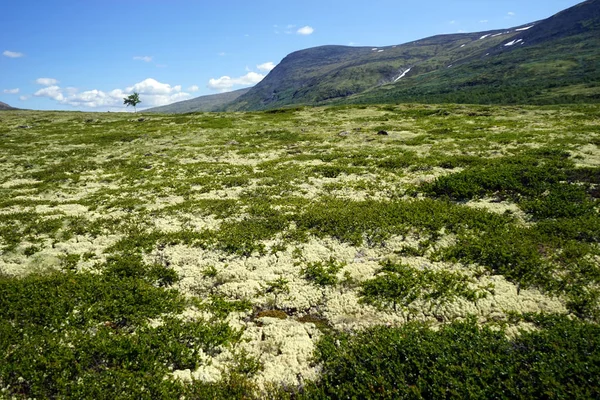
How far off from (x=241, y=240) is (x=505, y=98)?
712ft

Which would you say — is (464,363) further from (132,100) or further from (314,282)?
(132,100)

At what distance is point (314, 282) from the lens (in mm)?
12664

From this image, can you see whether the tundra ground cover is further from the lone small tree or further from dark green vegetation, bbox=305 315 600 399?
the lone small tree

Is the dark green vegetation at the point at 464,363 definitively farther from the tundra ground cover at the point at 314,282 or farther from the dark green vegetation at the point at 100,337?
the dark green vegetation at the point at 100,337

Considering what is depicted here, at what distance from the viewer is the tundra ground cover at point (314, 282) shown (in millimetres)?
8312

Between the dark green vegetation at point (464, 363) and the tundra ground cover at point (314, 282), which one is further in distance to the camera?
the tundra ground cover at point (314, 282)

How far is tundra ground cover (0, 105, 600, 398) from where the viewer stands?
831cm

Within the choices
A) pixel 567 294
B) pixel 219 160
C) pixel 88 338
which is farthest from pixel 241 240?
pixel 219 160

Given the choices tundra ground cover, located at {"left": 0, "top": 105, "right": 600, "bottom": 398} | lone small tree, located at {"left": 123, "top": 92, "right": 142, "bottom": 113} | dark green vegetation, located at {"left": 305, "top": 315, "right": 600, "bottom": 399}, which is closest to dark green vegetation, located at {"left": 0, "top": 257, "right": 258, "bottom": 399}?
tundra ground cover, located at {"left": 0, "top": 105, "right": 600, "bottom": 398}

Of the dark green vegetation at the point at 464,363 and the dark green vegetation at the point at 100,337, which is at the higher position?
the dark green vegetation at the point at 100,337

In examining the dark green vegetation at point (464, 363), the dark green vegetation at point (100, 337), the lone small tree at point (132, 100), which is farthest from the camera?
the lone small tree at point (132, 100)

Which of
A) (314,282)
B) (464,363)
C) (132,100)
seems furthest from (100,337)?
(132,100)

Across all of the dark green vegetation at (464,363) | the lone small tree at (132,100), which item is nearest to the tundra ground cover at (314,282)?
the dark green vegetation at (464,363)

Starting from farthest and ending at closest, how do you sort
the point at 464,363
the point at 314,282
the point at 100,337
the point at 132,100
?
1. the point at 132,100
2. the point at 314,282
3. the point at 100,337
4. the point at 464,363
